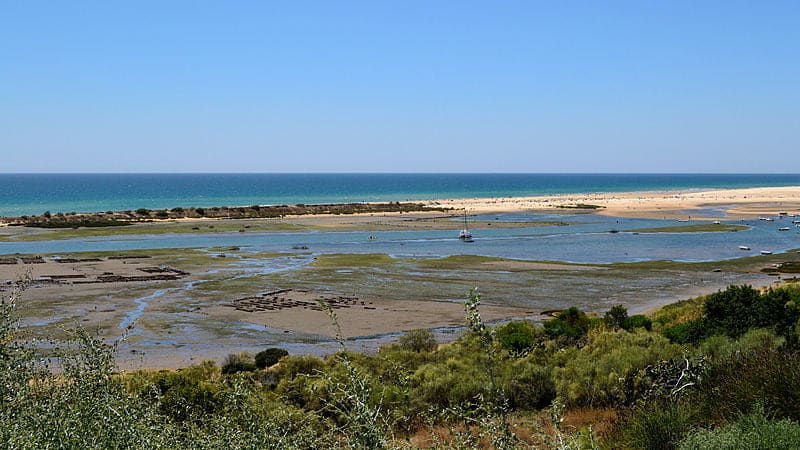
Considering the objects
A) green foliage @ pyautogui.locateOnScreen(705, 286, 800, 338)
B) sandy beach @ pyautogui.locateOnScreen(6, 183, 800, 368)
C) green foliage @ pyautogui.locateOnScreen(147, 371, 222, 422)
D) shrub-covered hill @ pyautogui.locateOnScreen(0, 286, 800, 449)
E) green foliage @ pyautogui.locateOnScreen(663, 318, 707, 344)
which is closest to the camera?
shrub-covered hill @ pyautogui.locateOnScreen(0, 286, 800, 449)

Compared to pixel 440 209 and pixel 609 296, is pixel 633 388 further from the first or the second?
pixel 440 209

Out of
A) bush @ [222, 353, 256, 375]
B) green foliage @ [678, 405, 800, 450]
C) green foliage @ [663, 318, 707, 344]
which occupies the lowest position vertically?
bush @ [222, 353, 256, 375]

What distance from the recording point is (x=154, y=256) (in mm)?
54344

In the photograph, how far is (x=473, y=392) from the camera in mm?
15875

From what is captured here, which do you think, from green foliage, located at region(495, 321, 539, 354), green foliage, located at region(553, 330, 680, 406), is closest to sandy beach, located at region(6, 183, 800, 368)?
green foliage, located at region(495, 321, 539, 354)

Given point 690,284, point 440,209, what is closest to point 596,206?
point 440,209

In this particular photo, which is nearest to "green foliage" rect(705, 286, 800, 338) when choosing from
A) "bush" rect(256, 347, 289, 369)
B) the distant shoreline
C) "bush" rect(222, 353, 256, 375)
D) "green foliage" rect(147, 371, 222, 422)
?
"green foliage" rect(147, 371, 222, 422)

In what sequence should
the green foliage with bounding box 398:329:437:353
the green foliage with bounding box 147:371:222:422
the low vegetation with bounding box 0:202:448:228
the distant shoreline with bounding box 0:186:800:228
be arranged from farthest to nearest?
the distant shoreline with bounding box 0:186:800:228 < the low vegetation with bounding box 0:202:448:228 < the green foliage with bounding box 398:329:437:353 < the green foliage with bounding box 147:371:222:422

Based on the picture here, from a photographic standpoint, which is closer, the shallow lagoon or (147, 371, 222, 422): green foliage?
(147, 371, 222, 422): green foliage

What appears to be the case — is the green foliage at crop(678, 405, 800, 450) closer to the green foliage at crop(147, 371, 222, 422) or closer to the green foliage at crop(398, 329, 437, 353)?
the green foliage at crop(147, 371, 222, 422)

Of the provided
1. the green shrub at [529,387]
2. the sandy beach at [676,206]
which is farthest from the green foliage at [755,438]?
the sandy beach at [676,206]

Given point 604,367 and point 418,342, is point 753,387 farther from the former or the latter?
point 418,342

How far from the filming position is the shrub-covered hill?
277 inches

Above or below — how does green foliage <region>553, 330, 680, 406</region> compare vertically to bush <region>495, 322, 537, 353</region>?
above
